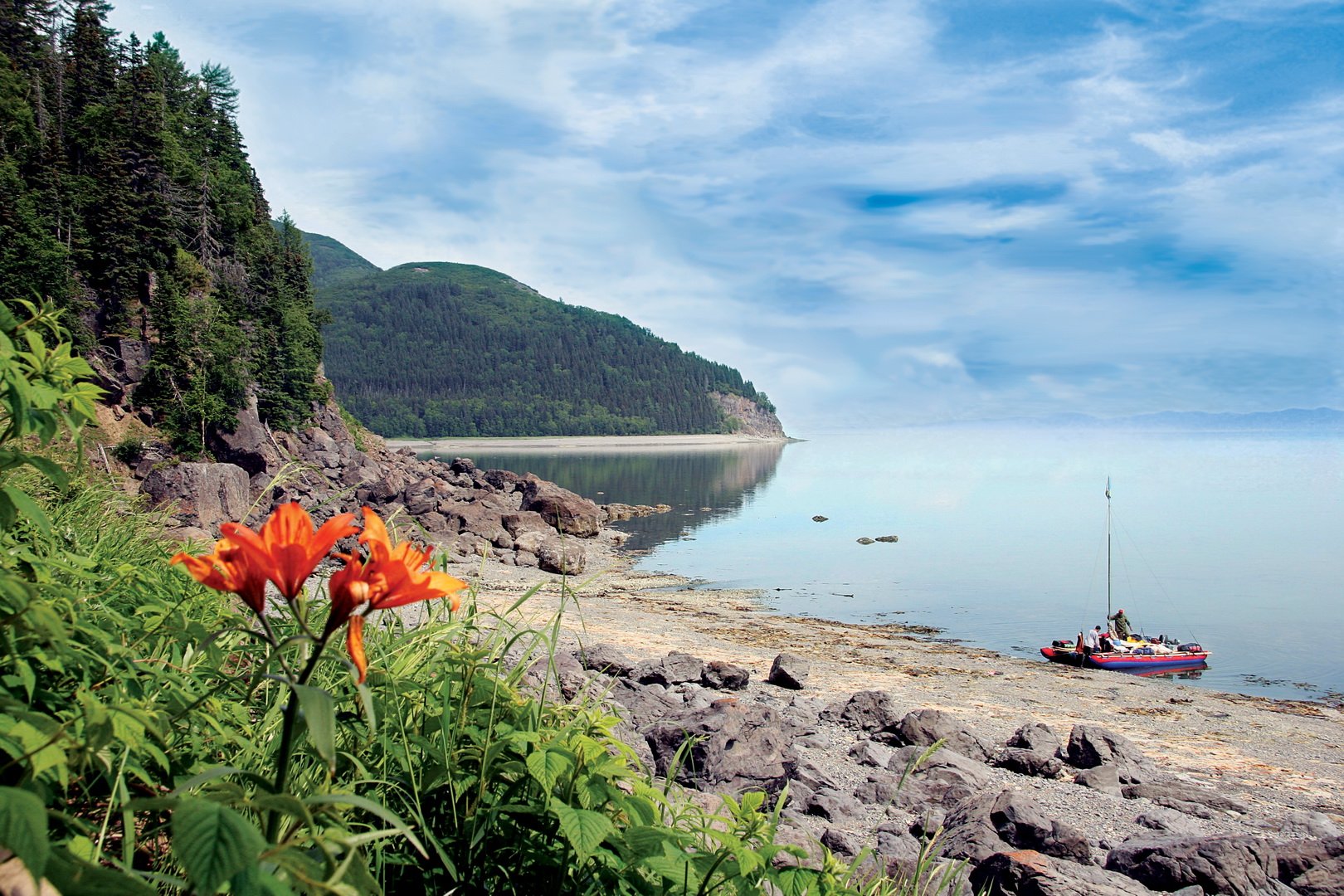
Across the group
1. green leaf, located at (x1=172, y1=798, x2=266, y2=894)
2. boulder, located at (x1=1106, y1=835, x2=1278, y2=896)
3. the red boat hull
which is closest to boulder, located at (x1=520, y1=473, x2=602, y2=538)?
the red boat hull

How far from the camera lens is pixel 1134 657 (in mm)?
20578

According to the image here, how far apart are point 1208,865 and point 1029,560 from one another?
36943mm

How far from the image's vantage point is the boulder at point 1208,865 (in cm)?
603

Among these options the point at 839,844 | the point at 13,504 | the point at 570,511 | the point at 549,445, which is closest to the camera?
the point at 13,504

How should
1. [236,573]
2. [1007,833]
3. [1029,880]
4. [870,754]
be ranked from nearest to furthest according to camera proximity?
[236,573], [1029,880], [1007,833], [870,754]

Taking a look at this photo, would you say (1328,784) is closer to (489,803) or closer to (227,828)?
(489,803)

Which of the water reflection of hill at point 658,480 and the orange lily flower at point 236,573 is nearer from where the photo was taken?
the orange lily flower at point 236,573

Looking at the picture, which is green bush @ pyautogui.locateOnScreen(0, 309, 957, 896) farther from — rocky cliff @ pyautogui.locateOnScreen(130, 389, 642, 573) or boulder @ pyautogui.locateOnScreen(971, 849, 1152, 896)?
rocky cliff @ pyautogui.locateOnScreen(130, 389, 642, 573)

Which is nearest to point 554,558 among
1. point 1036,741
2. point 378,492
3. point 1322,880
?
point 378,492

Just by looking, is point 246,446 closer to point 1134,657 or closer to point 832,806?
point 1134,657

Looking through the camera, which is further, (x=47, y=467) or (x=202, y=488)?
(x=202, y=488)

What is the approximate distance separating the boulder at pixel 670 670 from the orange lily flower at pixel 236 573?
10454 mm

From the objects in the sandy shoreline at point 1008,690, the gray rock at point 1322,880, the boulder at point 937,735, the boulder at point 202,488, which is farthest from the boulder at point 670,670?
the boulder at point 202,488

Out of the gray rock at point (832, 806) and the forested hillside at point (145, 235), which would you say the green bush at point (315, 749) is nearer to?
the gray rock at point (832, 806)
